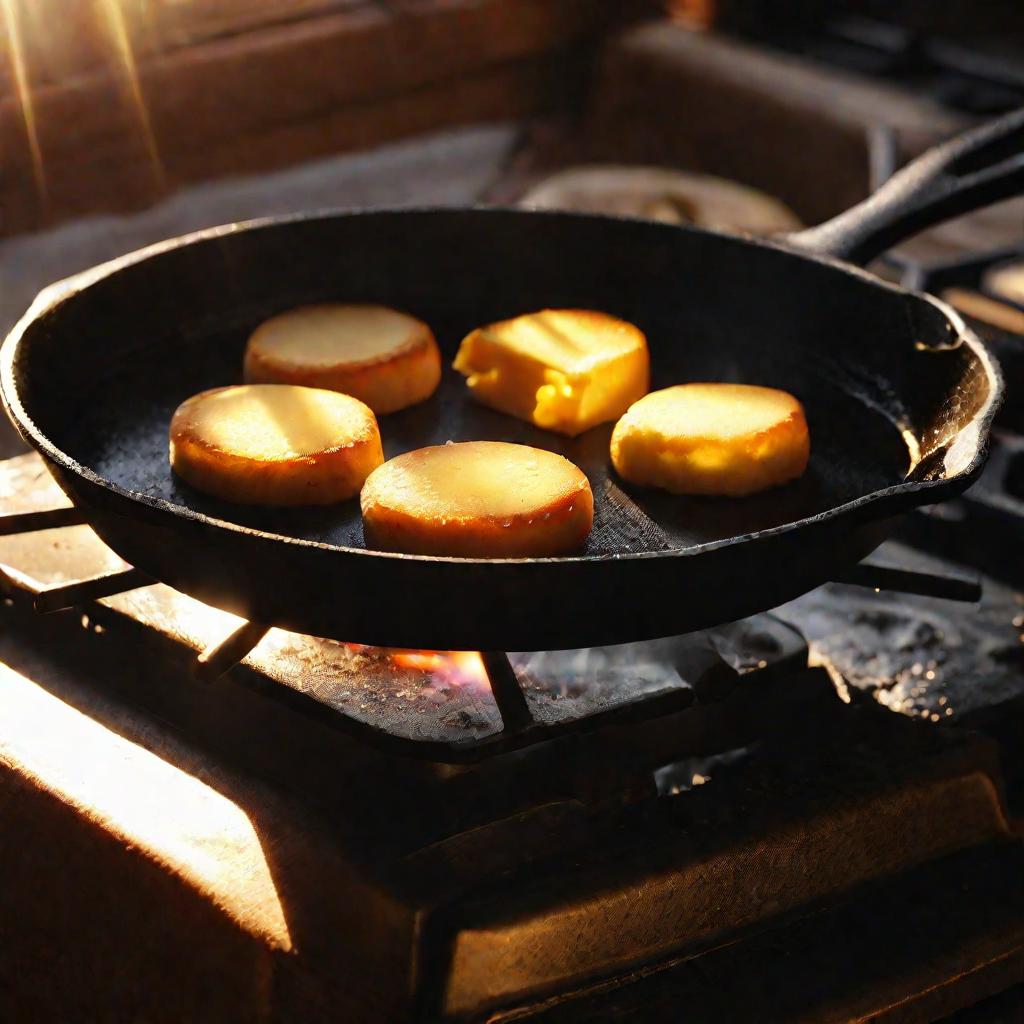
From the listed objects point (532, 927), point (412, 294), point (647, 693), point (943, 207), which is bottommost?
point (532, 927)

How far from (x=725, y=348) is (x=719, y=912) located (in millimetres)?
953

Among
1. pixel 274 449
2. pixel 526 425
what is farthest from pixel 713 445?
pixel 274 449

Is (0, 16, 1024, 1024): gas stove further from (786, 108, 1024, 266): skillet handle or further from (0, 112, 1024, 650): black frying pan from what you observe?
(786, 108, 1024, 266): skillet handle

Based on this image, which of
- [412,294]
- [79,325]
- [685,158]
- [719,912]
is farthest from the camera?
[685,158]

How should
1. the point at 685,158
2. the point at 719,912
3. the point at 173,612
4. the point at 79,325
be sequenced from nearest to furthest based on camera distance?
the point at 719,912, the point at 173,612, the point at 79,325, the point at 685,158

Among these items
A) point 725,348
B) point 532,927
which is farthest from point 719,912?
point 725,348

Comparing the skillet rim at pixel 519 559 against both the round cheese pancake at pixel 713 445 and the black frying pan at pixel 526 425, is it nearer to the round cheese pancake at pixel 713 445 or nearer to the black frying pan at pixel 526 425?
the black frying pan at pixel 526 425

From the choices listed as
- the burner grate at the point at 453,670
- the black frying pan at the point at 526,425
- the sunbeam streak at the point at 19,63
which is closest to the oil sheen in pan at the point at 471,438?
the black frying pan at the point at 526,425

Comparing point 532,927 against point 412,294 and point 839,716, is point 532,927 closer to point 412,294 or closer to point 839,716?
point 839,716

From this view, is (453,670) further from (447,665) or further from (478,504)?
(478,504)

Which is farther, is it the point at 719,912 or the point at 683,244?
the point at 683,244

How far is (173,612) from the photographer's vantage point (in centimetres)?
152

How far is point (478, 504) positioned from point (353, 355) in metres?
0.51

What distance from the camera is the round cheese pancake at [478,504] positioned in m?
1.35
